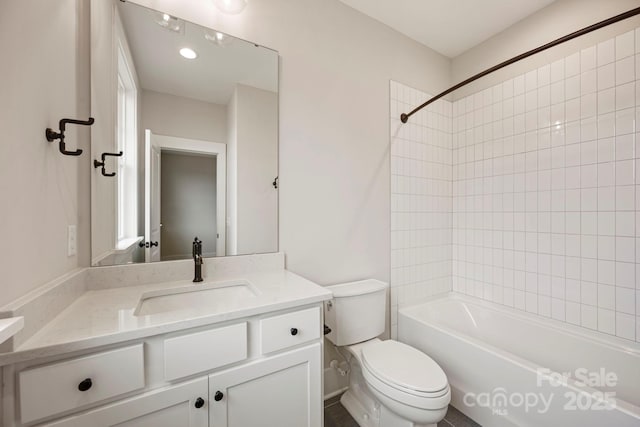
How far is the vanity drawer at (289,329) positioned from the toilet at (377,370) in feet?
1.63

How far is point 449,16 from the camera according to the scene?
1.95 metres

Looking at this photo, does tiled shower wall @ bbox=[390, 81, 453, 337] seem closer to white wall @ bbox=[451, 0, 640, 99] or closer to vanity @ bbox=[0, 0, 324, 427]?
white wall @ bbox=[451, 0, 640, 99]

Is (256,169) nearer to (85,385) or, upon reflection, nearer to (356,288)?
(356,288)

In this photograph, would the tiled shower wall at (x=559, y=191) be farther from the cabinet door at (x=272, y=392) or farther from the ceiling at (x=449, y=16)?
the cabinet door at (x=272, y=392)

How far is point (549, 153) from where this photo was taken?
1847 millimetres

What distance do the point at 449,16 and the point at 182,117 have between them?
2.03m

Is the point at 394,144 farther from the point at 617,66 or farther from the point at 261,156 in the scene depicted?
the point at 617,66

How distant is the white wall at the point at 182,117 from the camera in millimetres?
1316

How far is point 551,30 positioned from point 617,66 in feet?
1.68

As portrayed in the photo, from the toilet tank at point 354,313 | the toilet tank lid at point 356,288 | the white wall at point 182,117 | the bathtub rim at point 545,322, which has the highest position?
the white wall at point 182,117

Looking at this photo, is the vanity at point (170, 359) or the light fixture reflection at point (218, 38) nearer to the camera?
the vanity at point (170, 359)

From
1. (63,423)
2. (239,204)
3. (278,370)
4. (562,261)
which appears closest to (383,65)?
(239,204)

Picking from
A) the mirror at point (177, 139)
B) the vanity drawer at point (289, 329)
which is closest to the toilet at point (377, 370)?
the vanity drawer at point (289, 329)

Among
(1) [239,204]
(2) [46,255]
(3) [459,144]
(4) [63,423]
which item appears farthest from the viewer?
(3) [459,144]
